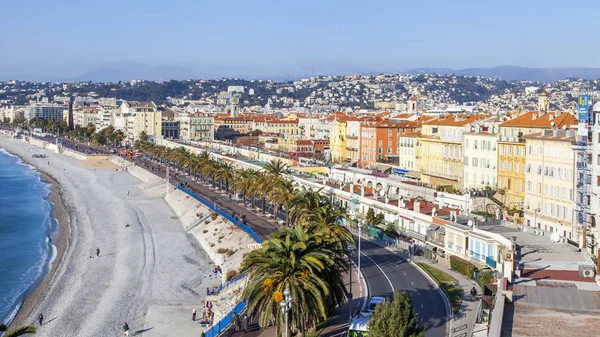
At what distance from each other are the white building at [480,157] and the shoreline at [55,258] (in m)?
30.5

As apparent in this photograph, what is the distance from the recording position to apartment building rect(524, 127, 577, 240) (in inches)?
1720

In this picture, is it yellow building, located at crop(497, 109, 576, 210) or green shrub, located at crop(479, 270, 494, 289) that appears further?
yellow building, located at crop(497, 109, 576, 210)

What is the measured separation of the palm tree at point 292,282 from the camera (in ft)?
87.4

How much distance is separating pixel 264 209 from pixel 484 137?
19673 millimetres

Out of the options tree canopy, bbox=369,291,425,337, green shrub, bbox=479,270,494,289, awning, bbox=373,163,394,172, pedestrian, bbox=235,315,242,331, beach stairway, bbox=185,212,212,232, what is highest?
tree canopy, bbox=369,291,425,337

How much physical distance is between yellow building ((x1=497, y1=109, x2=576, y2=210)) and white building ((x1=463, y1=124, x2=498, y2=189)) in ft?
3.58

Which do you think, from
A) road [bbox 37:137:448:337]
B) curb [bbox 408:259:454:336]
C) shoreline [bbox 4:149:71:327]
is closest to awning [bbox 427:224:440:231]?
road [bbox 37:137:448:337]

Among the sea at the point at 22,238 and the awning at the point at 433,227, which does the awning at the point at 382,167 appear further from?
the awning at the point at 433,227

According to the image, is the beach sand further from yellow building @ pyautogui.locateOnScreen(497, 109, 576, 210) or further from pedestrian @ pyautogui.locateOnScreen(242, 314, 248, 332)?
yellow building @ pyautogui.locateOnScreen(497, 109, 576, 210)

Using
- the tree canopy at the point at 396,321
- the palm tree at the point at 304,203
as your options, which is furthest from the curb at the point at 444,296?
the palm tree at the point at 304,203

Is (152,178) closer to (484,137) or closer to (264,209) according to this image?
(264,209)

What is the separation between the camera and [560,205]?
146 feet

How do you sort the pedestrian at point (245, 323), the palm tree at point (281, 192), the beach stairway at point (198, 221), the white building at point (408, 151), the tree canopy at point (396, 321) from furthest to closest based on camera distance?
the white building at point (408, 151), the beach stairway at point (198, 221), the palm tree at point (281, 192), the pedestrian at point (245, 323), the tree canopy at point (396, 321)

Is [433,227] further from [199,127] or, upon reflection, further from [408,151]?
[199,127]
